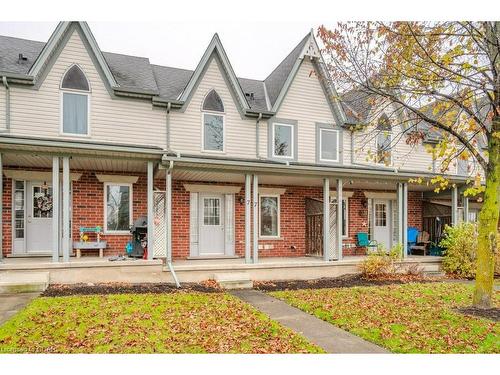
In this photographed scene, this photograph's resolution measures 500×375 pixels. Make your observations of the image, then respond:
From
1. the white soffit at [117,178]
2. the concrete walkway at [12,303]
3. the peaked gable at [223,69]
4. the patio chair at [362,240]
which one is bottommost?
the concrete walkway at [12,303]

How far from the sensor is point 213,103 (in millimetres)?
14258

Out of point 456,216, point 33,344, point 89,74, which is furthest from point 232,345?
point 456,216

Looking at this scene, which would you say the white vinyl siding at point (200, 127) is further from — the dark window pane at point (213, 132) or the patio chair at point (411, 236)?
the patio chair at point (411, 236)

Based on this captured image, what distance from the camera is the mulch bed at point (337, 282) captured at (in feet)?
35.5

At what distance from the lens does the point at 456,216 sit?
15.1m

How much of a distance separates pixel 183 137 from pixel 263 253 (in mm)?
5177

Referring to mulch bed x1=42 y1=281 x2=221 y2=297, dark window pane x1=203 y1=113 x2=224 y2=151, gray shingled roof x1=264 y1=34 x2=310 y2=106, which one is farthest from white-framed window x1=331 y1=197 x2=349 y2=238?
mulch bed x1=42 y1=281 x2=221 y2=297

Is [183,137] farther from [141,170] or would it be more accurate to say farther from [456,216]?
[456,216]

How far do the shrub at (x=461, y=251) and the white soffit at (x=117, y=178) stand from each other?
11.1m

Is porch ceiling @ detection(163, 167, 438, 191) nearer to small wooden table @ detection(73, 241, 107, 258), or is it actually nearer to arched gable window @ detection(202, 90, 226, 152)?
arched gable window @ detection(202, 90, 226, 152)

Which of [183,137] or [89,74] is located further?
[183,137]

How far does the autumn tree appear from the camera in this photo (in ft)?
25.0

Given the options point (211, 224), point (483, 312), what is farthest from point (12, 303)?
point (483, 312)

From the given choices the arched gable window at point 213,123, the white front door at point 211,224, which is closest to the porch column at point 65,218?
the white front door at point 211,224
